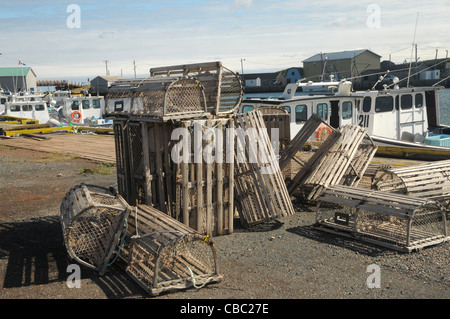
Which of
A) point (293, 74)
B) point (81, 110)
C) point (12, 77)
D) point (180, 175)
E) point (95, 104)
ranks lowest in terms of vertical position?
point (180, 175)

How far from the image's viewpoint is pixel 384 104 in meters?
18.0

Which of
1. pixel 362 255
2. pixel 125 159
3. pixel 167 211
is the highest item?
pixel 125 159

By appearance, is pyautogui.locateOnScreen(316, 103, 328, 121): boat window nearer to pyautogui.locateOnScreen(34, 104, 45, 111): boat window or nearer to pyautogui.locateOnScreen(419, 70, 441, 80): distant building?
pyautogui.locateOnScreen(34, 104, 45, 111): boat window

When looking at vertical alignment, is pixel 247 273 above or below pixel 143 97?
below

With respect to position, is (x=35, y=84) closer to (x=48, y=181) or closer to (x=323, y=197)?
(x=48, y=181)

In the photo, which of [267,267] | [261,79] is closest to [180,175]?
[267,267]

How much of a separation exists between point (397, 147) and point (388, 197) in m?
8.86

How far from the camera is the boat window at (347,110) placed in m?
17.2

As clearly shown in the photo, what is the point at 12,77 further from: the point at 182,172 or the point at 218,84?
the point at 182,172

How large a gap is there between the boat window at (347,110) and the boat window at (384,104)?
1209 mm

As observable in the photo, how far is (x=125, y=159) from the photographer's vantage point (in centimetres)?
855

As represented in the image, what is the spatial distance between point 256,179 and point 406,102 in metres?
12.1

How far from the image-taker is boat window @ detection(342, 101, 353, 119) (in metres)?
17.2

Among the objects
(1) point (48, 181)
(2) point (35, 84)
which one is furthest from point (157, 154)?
(2) point (35, 84)
